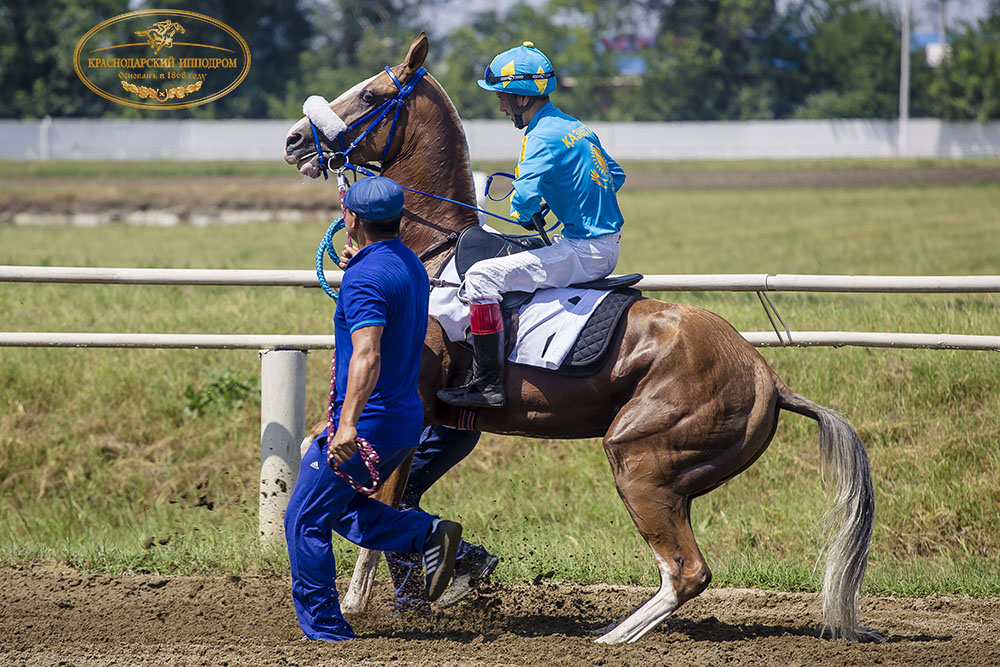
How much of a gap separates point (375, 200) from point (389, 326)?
49 centimetres

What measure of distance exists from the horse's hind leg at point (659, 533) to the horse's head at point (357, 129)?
5.77ft

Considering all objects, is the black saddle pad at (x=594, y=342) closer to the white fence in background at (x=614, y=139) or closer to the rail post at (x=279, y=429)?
the rail post at (x=279, y=429)

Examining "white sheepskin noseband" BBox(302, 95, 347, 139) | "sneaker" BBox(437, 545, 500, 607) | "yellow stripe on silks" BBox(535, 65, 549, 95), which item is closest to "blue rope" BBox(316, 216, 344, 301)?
"white sheepskin noseband" BBox(302, 95, 347, 139)

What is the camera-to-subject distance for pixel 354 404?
4.02m

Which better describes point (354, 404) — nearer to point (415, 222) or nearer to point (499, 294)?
point (499, 294)

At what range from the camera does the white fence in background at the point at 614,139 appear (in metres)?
40.8

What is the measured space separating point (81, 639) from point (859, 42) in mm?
54866

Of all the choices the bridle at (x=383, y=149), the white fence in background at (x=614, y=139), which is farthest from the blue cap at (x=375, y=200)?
the white fence in background at (x=614, y=139)

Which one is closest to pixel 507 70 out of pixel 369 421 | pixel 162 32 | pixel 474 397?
pixel 474 397

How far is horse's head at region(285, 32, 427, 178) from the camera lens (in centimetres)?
507

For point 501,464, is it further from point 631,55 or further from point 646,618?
point 631,55

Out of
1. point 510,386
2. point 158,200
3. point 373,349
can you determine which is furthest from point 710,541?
point 158,200

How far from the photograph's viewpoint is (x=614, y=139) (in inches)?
1938

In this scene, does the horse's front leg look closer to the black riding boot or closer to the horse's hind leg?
the black riding boot
